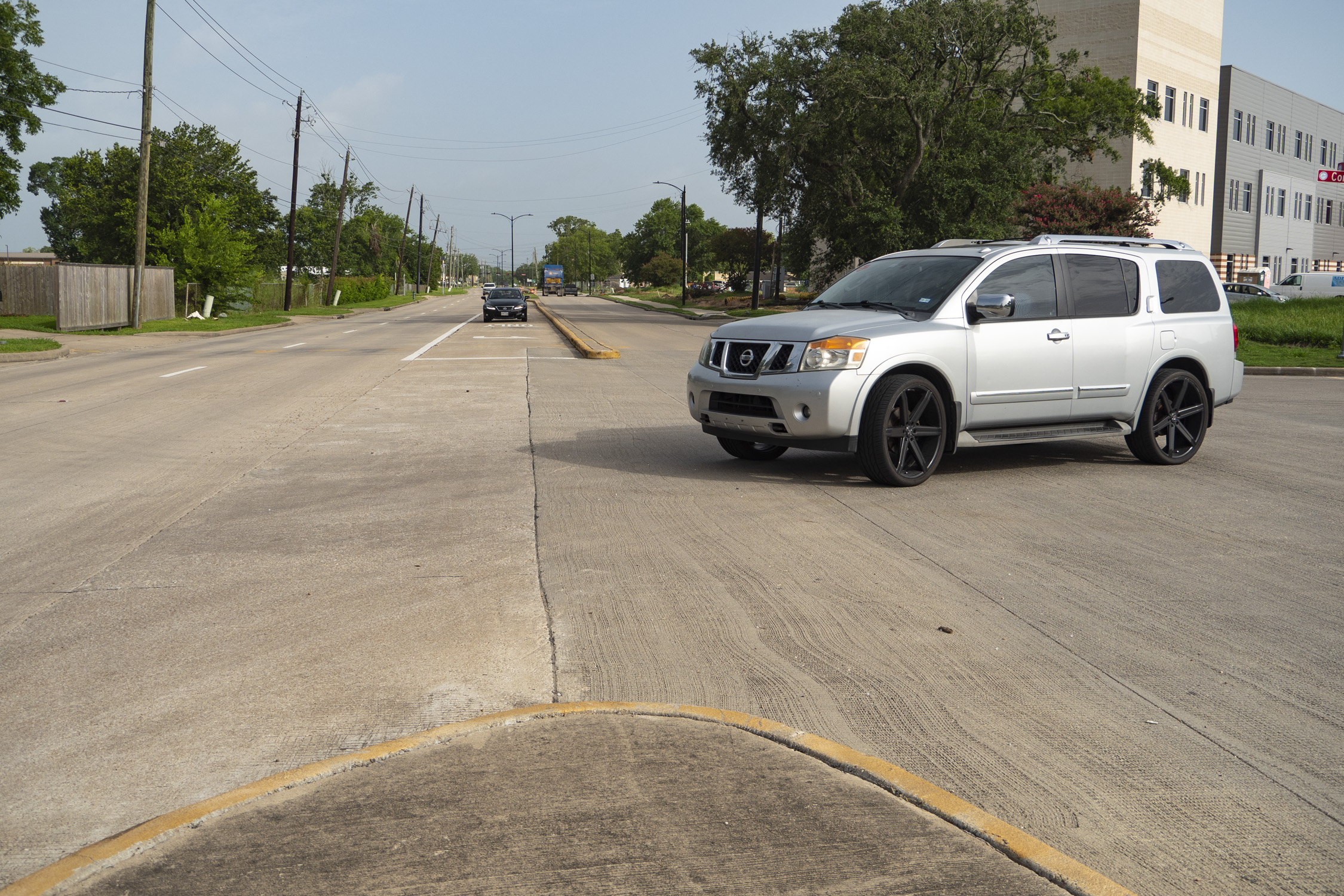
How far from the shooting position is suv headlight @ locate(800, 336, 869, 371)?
8203 millimetres

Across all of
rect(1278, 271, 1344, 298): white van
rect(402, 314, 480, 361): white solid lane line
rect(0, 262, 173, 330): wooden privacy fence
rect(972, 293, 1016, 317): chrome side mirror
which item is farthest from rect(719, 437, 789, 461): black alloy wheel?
rect(1278, 271, 1344, 298): white van

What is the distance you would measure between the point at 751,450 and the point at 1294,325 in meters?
23.1

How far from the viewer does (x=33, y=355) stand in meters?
23.5

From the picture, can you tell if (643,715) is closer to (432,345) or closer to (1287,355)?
(1287,355)

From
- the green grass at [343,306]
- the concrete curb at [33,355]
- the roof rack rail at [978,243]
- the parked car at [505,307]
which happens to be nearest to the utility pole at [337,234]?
the green grass at [343,306]

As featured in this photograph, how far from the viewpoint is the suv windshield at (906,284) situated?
8.94 m

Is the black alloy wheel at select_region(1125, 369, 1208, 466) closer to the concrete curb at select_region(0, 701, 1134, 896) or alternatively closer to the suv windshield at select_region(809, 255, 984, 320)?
the suv windshield at select_region(809, 255, 984, 320)

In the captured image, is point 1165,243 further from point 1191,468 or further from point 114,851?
point 114,851

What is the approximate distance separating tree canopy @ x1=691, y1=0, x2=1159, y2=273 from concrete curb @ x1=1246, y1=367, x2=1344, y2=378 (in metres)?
21.0

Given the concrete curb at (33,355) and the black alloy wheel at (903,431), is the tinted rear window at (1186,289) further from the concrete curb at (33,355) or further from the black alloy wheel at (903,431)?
the concrete curb at (33,355)

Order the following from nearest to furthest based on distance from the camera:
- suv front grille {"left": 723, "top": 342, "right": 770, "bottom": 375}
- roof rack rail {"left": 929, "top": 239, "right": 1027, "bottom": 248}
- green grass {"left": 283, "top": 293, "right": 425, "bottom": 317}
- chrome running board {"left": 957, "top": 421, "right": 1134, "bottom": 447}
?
1. suv front grille {"left": 723, "top": 342, "right": 770, "bottom": 375}
2. chrome running board {"left": 957, "top": 421, "right": 1134, "bottom": 447}
3. roof rack rail {"left": 929, "top": 239, "right": 1027, "bottom": 248}
4. green grass {"left": 283, "top": 293, "right": 425, "bottom": 317}

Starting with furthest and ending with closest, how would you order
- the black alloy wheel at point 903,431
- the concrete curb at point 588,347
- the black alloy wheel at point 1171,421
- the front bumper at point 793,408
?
the concrete curb at point 588,347 → the black alloy wheel at point 1171,421 → the black alloy wheel at point 903,431 → the front bumper at point 793,408

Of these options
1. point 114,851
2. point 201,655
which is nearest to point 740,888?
point 114,851

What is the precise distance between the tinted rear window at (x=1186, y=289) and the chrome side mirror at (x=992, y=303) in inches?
75.8
